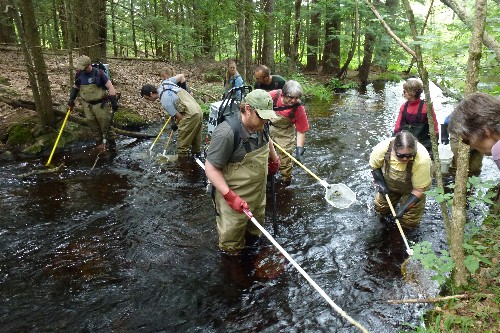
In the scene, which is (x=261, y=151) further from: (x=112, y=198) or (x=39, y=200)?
(x=39, y=200)

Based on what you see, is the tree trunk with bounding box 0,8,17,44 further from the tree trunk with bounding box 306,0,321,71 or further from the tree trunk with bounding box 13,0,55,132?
the tree trunk with bounding box 306,0,321,71

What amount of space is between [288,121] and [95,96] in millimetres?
4931

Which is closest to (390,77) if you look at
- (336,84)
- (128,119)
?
(336,84)

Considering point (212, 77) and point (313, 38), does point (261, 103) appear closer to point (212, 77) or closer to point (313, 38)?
point (212, 77)

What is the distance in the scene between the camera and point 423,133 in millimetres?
6035

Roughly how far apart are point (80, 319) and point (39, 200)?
3.48 m

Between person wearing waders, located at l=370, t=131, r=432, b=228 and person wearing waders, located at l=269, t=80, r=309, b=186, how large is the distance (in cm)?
154

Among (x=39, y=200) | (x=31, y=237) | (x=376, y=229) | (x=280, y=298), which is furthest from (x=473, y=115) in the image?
(x=39, y=200)

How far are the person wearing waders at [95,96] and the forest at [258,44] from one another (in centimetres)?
72

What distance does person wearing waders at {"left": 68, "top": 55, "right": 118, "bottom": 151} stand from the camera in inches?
327

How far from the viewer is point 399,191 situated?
5449 millimetres

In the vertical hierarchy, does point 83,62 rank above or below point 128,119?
above

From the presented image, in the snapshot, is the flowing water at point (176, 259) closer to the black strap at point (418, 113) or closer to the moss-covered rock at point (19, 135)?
the moss-covered rock at point (19, 135)

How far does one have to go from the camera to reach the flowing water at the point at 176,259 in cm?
386
